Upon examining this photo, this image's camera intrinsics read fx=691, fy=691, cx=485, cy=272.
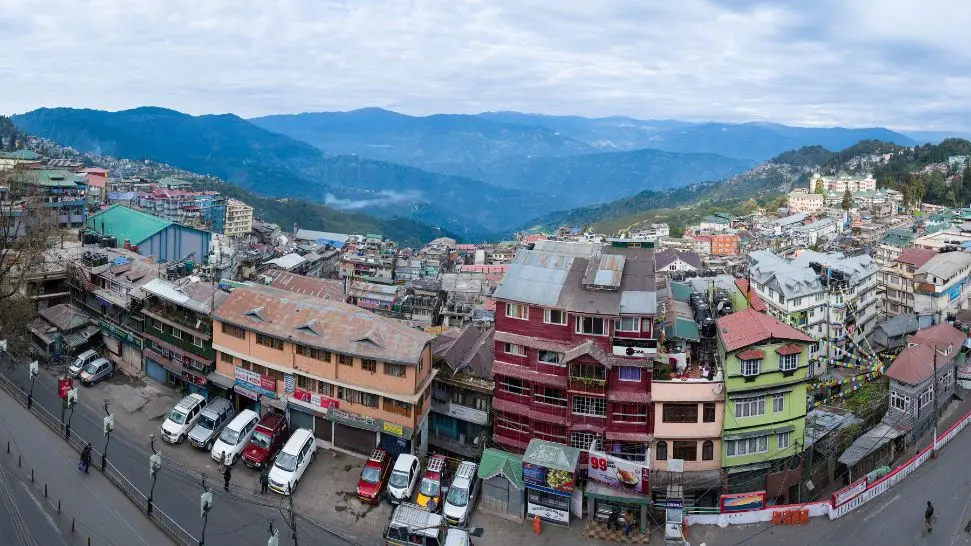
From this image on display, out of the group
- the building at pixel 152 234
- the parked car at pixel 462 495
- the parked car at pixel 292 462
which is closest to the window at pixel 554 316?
the parked car at pixel 462 495

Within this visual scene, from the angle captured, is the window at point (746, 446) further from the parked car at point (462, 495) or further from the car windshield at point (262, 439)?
the car windshield at point (262, 439)

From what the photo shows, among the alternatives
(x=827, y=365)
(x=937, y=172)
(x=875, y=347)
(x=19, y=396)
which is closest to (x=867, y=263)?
(x=875, y=347)

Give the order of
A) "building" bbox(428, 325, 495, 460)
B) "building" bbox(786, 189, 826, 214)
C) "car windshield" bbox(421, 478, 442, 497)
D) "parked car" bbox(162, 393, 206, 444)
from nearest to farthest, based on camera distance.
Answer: "car windshield" bbox(421, 478, 442, 497)
"parked car" bbox(162, 393, 206, 444)
"building" bbox(428, 325, 495, 460)
"building" bbox(786, 189, 826, 214)

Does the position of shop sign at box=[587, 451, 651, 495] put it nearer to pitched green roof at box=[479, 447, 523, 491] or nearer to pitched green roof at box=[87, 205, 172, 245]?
pitched green roof at box=[479, 447, 523, 491]

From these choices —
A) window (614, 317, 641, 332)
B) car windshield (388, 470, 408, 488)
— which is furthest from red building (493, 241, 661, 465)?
car windshield (388, 470, 408, 488)

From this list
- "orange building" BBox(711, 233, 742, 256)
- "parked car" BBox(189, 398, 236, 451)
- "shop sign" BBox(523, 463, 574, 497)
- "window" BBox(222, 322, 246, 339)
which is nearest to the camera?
"shop sign" BBox(523, 463, 574, 497)
